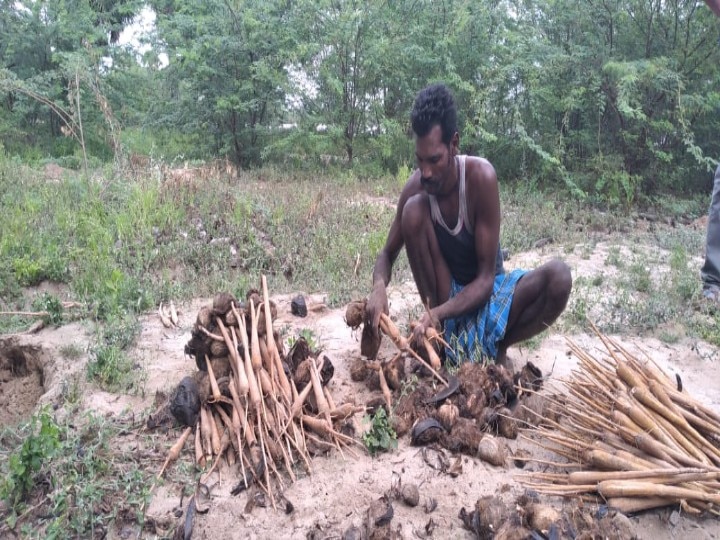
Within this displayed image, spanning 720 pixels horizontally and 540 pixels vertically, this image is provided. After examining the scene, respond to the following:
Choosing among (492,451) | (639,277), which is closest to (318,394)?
(492,451)

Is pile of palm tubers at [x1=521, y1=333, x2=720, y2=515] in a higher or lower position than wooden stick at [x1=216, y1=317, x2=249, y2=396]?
lower

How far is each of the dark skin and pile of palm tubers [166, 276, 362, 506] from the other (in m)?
0.53

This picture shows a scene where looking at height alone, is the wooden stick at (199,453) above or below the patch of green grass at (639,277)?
below

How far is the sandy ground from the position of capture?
2.26 metres

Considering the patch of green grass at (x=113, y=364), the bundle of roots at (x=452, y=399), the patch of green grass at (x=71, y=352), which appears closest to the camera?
the bundle of roots at (x=452, y=399)

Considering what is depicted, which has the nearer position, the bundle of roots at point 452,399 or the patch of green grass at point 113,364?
the bundle of roots at point 452,399

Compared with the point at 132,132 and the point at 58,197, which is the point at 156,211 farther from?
the point at 132,132

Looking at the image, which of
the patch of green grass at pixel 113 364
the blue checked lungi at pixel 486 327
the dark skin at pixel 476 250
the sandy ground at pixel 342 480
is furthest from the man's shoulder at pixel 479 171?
the patch of green grass at pixel 113 364

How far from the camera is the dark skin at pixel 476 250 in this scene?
3.05 metres

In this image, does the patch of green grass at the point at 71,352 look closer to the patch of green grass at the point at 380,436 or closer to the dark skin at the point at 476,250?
the dark skin at the point at 476,250

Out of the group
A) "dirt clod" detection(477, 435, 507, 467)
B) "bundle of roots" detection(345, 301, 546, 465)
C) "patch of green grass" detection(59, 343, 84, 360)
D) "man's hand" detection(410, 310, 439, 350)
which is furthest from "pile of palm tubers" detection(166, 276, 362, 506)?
"patch of green grass" detection(59, 343, 84, 360)

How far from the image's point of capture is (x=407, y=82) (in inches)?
361

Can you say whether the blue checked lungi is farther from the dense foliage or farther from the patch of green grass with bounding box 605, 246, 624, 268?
the dense foliage

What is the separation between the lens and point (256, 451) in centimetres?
250
